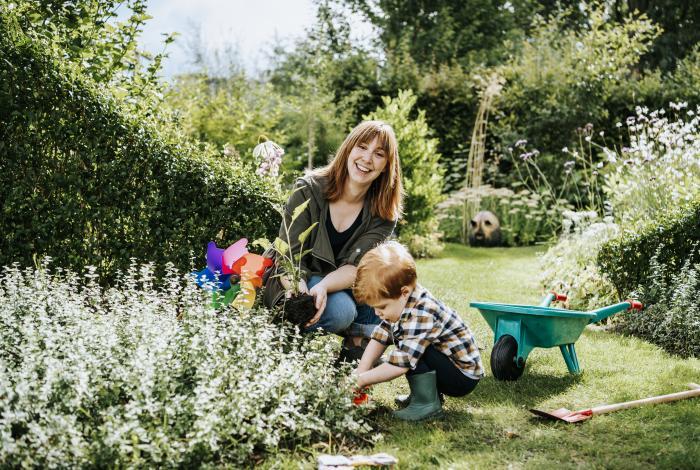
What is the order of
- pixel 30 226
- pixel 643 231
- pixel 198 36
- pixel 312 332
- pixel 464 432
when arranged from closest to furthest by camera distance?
pixel 464 432 < pixel 312 332 < pixel 30 226 < pixel 643 231 < pixel 198 36

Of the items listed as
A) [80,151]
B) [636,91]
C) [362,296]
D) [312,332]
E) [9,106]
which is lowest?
[312,332]

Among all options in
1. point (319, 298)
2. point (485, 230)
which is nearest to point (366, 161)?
point (319, 298)

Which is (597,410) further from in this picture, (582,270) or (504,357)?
(582,270)

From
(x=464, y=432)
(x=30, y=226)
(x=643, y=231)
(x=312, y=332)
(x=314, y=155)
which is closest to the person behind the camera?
(x=464, y=432)

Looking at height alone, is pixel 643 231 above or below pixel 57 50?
below

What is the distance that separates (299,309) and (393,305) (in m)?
0.53

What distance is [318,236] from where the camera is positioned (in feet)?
12.5

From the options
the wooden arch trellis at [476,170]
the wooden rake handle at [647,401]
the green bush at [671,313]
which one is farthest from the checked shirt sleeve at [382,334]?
the wooden arch trellis at [476,170]

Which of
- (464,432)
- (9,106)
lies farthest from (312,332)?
(9,106)

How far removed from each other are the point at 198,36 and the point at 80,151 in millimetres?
15100

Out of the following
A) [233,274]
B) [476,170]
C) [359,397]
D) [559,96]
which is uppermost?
[559,96]

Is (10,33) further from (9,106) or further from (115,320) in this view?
(115,320)

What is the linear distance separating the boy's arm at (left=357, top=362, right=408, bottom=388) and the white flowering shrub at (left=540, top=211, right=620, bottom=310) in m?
2.98

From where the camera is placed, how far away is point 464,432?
3068mm
